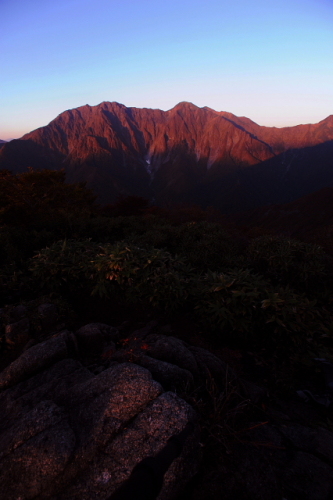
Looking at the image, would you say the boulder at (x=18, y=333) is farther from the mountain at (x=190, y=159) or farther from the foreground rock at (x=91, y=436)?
the mountain at (x=190, y=159)

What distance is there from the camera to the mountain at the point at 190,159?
414 feet

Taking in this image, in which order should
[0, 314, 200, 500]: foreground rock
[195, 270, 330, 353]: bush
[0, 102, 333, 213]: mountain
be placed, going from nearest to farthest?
[0, 314, 200, 500]: foreground rock → [195, 270, 330, 353]: bush → [0, 102, 333, 213]: mountain

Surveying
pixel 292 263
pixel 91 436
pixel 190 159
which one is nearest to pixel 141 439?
pixel 91 436

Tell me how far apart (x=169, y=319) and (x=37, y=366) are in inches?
77.9

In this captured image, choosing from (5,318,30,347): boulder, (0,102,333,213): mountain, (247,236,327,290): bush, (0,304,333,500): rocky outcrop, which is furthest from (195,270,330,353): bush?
(0,102,333,213): mountain

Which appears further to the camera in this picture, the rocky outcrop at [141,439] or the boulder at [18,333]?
the boulder at [18,333]

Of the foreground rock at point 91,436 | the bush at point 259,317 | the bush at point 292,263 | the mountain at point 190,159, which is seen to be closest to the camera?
the foreground rock at point 91,436

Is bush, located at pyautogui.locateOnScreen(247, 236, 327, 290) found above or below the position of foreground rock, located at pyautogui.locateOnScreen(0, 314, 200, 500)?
below

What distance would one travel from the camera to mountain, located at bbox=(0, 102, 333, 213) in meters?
126

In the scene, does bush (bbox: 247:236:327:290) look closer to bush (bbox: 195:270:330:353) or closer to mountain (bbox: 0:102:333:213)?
bush (bbox: 195:270:330:353)

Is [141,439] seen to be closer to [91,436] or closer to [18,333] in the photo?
[91,436]

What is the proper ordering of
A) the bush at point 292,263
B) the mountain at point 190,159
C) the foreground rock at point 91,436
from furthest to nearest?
the mountain at point 190,159 < the bush at point 292,263 < the foreground rock at point 91,436

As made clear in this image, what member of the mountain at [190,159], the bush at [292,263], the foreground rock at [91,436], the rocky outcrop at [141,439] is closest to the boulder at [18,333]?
the rocky outcrop at [141,439]

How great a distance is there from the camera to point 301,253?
537 cm
